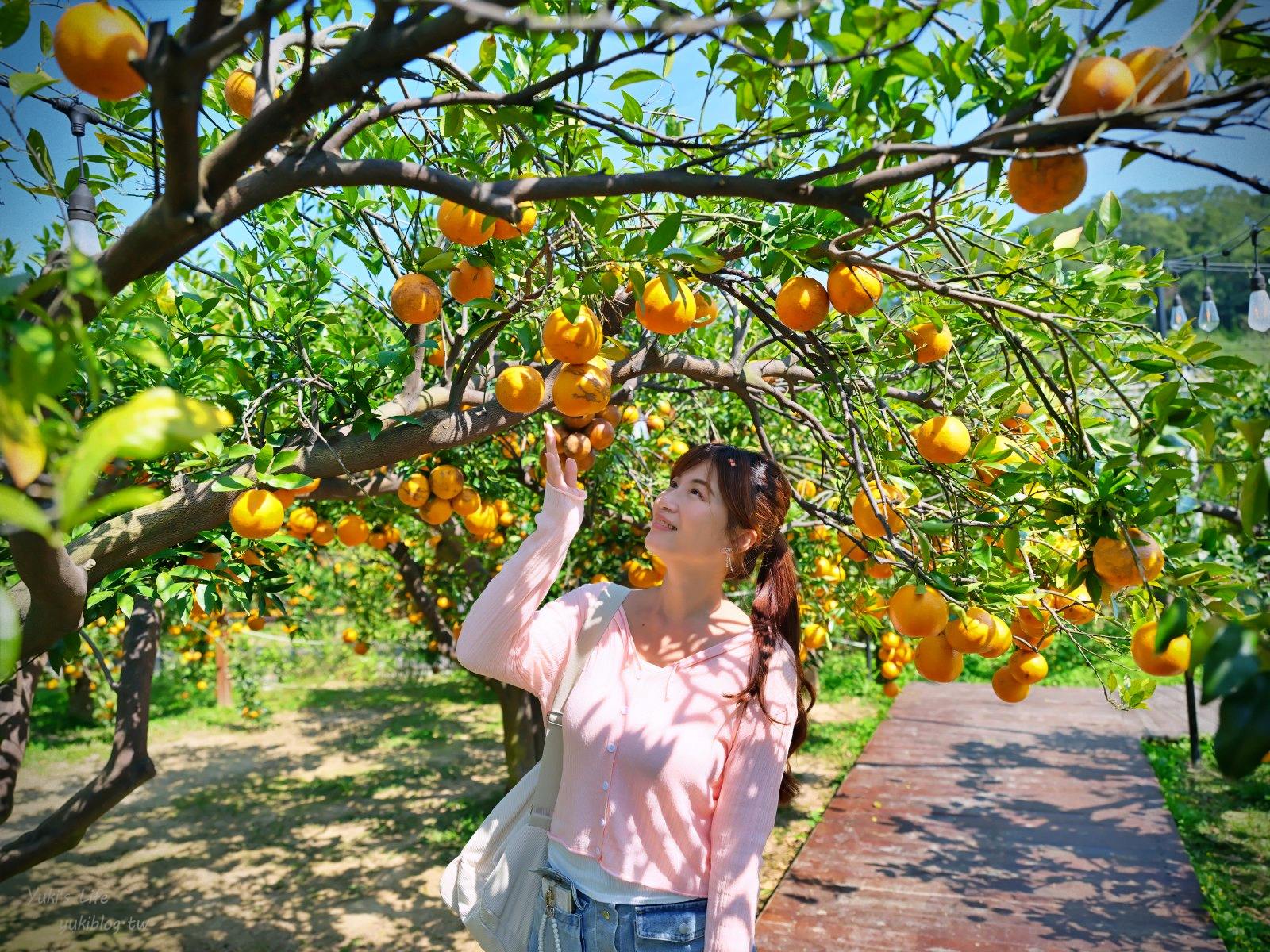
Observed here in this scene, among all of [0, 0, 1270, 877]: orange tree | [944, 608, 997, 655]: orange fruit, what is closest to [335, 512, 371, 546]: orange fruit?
[0, 0, 1270, 877]: orange tree

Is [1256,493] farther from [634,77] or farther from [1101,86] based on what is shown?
[634,77]

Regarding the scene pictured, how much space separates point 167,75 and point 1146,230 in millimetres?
20907

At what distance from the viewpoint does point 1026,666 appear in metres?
1.81

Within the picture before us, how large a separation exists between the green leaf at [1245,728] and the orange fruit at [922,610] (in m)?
0.89

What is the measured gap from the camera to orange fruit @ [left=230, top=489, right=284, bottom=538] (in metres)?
1.59

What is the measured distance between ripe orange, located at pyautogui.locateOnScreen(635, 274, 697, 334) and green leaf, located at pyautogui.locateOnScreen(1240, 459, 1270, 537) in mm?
904

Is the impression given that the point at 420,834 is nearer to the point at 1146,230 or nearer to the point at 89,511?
the point at 89,511

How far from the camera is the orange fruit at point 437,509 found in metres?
2.65

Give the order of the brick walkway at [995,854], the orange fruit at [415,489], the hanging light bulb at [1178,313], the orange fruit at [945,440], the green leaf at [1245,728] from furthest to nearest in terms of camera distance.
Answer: the brick walkway at [995,854] → the orange fruit at [415,489] → the hanging light bulb at [1178,313] → the orange fruit at [945,440] → the green leaf at [1245,728]

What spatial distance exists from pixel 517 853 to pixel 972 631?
94 cm

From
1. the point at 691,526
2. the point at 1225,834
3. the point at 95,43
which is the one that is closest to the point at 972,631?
the point at 691,526

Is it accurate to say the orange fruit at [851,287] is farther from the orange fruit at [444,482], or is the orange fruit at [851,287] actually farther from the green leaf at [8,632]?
the orange fruit at [444,482]

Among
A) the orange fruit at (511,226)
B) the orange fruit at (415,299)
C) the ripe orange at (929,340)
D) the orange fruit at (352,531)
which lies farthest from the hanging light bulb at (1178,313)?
the orange fruit at (352,531)

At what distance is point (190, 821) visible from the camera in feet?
20.9
